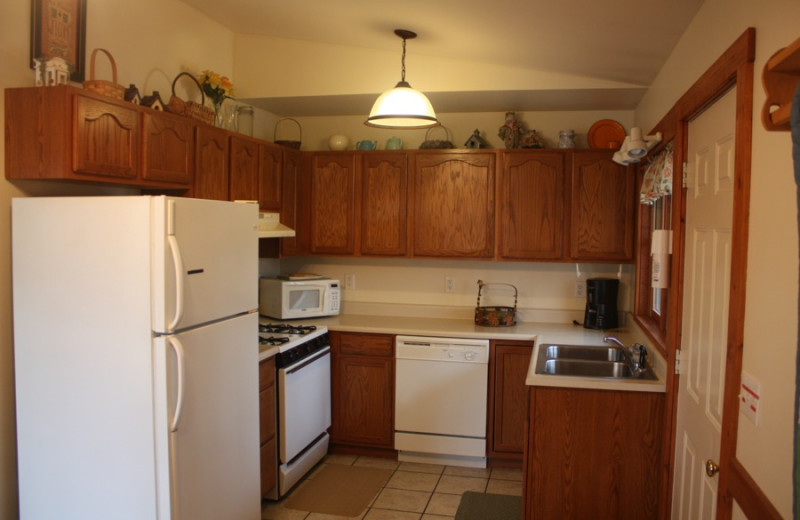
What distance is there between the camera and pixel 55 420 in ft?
7.91

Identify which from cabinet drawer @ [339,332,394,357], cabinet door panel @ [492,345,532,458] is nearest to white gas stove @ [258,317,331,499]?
cabinet drawer @ [339,332,394,357]

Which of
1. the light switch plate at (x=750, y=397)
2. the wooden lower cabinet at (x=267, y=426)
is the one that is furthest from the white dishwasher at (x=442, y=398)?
the light switch plate at (x=750, y=397)

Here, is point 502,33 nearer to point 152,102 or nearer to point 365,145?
point 365,145

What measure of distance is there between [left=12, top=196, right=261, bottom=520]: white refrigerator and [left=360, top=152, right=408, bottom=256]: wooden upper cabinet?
1.86 meters

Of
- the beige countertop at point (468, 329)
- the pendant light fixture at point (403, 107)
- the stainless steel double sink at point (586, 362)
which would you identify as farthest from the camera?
the beige countertop at point (468, 329)

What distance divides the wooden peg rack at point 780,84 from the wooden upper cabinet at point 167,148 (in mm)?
2468

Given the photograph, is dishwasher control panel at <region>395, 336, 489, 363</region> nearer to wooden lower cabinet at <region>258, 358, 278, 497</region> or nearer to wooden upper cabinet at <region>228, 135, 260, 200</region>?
wooden lower cabinet at <region>258, 358, 278, 497</region>

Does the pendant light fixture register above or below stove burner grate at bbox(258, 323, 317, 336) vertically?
above

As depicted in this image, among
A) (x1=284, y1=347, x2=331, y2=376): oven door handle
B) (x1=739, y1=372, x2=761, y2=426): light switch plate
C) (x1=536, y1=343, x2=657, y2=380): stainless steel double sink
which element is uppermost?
(x1=739, y1=372, x2=761, y2=426): light switch plate

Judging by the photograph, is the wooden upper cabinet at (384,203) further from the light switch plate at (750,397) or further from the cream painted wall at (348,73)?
the light switch plate at (750,397)

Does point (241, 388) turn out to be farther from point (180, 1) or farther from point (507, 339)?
point (180, 1)

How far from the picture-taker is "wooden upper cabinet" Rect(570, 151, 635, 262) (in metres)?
3.97

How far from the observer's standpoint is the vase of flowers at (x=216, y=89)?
11.5 feet

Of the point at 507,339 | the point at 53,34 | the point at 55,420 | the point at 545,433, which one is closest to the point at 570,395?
the point at 545,433
